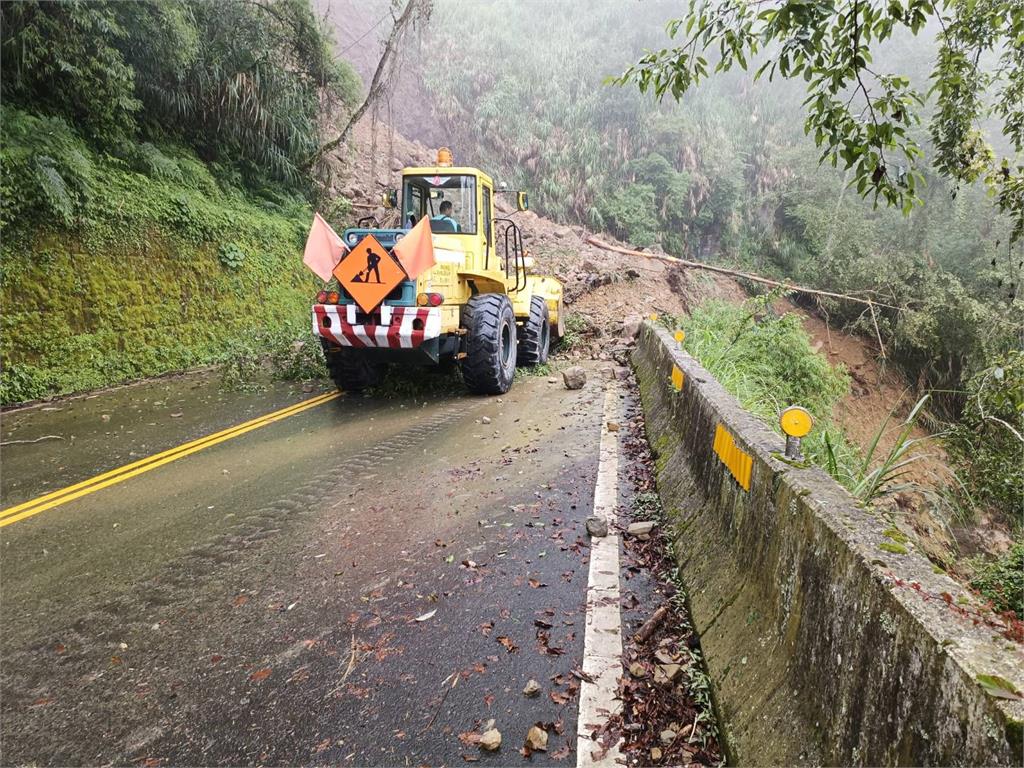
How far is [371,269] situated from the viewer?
6977 mm

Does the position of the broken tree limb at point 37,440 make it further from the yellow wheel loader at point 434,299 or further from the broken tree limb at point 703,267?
the broken tree limb at point 703,267

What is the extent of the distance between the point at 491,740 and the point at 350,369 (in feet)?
21.6

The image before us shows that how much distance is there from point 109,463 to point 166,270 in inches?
229

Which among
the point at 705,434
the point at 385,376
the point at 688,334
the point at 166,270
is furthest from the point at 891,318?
the point at 166,270

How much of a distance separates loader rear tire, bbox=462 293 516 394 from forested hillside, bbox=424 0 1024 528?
42.0 ft

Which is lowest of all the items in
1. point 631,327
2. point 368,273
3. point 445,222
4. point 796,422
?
point 631,327

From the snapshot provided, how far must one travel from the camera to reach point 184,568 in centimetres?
363

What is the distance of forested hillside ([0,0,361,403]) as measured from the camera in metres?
8.26

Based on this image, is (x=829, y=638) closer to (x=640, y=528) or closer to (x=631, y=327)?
(x=640, y=528)

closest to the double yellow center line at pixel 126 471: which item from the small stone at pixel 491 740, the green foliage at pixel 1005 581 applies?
the small stone at pixel 491 740

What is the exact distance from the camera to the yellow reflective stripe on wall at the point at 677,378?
5.11 meters

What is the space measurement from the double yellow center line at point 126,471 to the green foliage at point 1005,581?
20.1ft

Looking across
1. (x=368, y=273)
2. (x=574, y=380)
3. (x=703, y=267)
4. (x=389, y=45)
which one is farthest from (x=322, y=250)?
(x=703, y=267)

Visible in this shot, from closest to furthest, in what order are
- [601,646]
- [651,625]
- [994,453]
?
1. [601,646]
2. [651,625]
3. [994,453]
